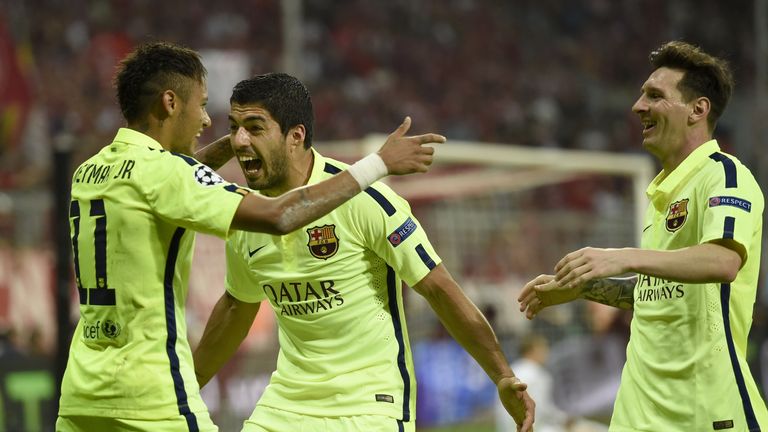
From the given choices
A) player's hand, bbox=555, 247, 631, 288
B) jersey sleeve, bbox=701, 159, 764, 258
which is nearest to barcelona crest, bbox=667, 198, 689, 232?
jersey sleeve, bbox=701, 159, 764, 258

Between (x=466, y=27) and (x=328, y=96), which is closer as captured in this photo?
(x=328, y=96)

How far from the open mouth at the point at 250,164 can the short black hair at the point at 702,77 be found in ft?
5.98

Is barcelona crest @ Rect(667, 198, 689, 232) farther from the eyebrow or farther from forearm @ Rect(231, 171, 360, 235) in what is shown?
the eyebrow

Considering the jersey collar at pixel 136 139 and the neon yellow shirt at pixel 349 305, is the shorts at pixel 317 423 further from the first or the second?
the jersey collar at pixel 136 139

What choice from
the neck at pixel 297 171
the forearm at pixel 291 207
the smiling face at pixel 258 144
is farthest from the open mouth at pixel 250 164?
the forearm at pixel 291 207

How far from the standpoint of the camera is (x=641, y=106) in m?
5.38

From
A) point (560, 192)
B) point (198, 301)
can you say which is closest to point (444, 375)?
point (198, 301)

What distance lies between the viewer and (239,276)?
220 inches

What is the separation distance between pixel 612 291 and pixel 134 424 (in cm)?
222

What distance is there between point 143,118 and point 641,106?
2.12m

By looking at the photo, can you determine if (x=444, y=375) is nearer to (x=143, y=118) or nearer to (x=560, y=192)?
(x=560, y=192)

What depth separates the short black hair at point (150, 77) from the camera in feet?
15.7

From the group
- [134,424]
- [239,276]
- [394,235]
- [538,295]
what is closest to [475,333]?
[538,295]

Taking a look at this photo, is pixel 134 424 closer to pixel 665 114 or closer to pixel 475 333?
pixel 475 333
